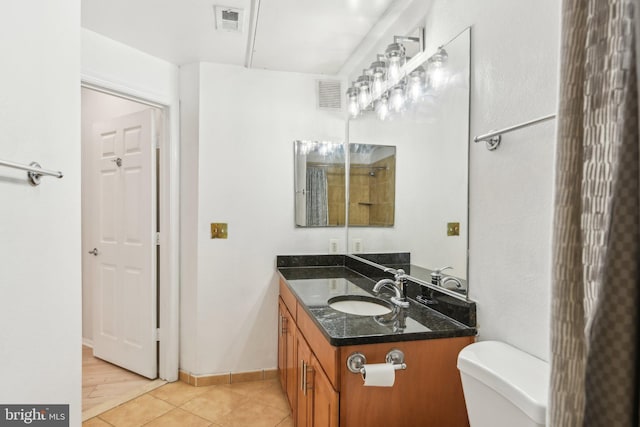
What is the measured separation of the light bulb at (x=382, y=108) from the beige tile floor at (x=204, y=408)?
1946 millimetres

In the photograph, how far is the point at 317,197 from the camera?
278 centimetres

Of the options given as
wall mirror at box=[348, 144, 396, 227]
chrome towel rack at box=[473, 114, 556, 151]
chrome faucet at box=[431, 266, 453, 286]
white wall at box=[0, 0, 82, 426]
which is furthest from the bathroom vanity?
white wall at box=[0, 0, 82, 426]

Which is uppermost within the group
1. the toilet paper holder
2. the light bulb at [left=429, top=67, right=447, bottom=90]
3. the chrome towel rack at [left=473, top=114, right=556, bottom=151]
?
the light bulb at [left=429, top=67, right=447, bottom=90]

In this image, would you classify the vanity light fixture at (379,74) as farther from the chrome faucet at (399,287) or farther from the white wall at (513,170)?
the chrome faucet at (399,287)

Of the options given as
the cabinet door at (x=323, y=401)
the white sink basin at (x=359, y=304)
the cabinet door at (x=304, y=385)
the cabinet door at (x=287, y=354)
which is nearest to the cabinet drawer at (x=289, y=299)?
the cabinet door at (x=287, y=354)

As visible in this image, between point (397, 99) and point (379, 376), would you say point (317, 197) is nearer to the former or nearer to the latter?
point (397, 99)

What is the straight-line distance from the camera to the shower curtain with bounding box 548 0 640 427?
1.06 ft

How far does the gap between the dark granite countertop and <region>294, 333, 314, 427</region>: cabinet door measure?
240 mm

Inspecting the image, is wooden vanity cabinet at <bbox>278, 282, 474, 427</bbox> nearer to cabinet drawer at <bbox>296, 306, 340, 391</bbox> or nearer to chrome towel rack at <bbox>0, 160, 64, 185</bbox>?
cabinet drawer at <bbox>296, 306, 340, 391</bbox>

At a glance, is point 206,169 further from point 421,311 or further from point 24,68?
point 421,311

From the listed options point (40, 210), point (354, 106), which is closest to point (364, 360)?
point (40, 210)

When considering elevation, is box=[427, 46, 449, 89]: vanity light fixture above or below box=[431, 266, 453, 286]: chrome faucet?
above

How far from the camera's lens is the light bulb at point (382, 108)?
84.1 inches

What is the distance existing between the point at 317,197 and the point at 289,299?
87 centimetres
